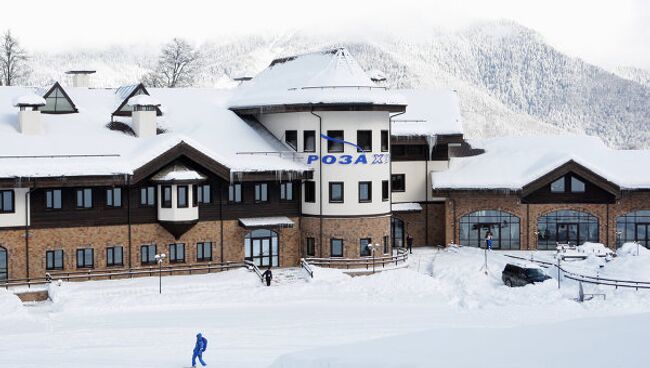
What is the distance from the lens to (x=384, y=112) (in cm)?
5138

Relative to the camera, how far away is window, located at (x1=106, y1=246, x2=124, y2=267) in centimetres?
4675

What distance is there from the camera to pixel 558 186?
57.5 m

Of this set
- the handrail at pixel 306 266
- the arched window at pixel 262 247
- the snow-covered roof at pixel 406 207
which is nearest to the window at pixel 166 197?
the arched window at pixel 262 247

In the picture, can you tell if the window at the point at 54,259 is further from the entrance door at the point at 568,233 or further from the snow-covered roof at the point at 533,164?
the entrance door at the point at 568,233

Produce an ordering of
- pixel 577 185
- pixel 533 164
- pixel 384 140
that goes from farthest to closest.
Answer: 1. pixel 533 164
2. pixel 577 185
3. pixel 384 140

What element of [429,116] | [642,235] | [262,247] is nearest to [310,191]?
[262,247]

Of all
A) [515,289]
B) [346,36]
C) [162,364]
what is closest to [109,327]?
[162,364]

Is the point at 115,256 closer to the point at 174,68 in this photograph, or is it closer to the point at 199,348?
the point at 199,348

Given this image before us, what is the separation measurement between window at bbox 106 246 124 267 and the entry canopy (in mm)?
6466

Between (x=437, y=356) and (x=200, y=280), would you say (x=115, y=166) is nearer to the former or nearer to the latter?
(x=200, y=280)

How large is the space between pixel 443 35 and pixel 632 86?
39.2m

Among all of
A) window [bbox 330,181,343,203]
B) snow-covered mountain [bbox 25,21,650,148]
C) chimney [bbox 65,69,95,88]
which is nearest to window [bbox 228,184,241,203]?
window [bbox 330,181,343,203]

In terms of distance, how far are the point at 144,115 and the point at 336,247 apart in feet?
40.9

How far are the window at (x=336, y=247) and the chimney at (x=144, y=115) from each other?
1125 centimetres
